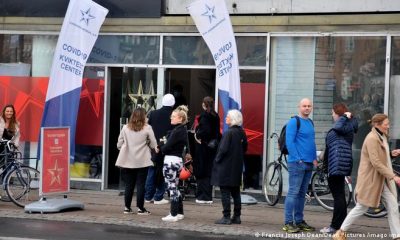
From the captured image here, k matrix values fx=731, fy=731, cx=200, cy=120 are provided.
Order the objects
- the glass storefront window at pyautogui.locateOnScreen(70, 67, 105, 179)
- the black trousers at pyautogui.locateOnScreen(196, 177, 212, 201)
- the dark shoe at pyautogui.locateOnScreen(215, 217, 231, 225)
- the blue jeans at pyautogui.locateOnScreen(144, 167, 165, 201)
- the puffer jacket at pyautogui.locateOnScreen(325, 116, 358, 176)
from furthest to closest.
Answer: the glass storefront window at pyautogui.locateOnScreen(70, 67, 105, 179)
the black trousers at pyautogui.locateOnScreen(196, 177, 212, 201)
the blue jeans at pyautogui.locateOnScreen(144, 167, 165, 201)
the dark shoe at pyautogui.locateOnScreen(215, 217, 231, 225)
the puffer jacket at pyautogui.locateOnScreen(325, 116, 358, 176)

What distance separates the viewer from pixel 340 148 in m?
9.88

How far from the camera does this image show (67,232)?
9.93 m

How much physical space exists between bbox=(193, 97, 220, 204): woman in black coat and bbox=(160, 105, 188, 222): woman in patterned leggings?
1.76m

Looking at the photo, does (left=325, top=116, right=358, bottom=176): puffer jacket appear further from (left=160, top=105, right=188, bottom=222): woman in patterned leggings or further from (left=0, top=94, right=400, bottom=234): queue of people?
(left=160, top=105, right=188, bottom=222): woman in patterned leggings

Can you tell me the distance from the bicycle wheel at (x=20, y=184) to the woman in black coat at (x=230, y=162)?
3.40 metres

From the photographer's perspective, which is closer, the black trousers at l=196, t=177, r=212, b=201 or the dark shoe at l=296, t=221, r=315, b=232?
the dark shoe at l=296, t=221, r=315, b=232

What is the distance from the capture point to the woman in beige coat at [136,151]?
11344mm

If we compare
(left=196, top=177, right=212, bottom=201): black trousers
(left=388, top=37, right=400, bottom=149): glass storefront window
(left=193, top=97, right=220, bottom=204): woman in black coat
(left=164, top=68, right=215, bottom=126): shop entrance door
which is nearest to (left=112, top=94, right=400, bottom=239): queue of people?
(left=193, top=97, right=220, bottom=204): woman in black coat

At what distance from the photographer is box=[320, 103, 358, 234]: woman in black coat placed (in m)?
9.84

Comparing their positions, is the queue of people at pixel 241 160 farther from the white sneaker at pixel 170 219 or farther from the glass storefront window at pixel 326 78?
the glass storefront window at pixel 326 78

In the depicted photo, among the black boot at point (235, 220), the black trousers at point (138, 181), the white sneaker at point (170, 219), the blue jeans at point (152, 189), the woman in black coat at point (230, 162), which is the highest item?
the woman in black coat at point (230, 162)

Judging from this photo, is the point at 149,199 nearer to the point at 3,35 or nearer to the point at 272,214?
the point at 272,214

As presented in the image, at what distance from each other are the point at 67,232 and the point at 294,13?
19.6ft

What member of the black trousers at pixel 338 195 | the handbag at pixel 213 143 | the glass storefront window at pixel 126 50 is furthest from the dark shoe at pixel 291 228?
the glass storefront window at pixel 126 50
